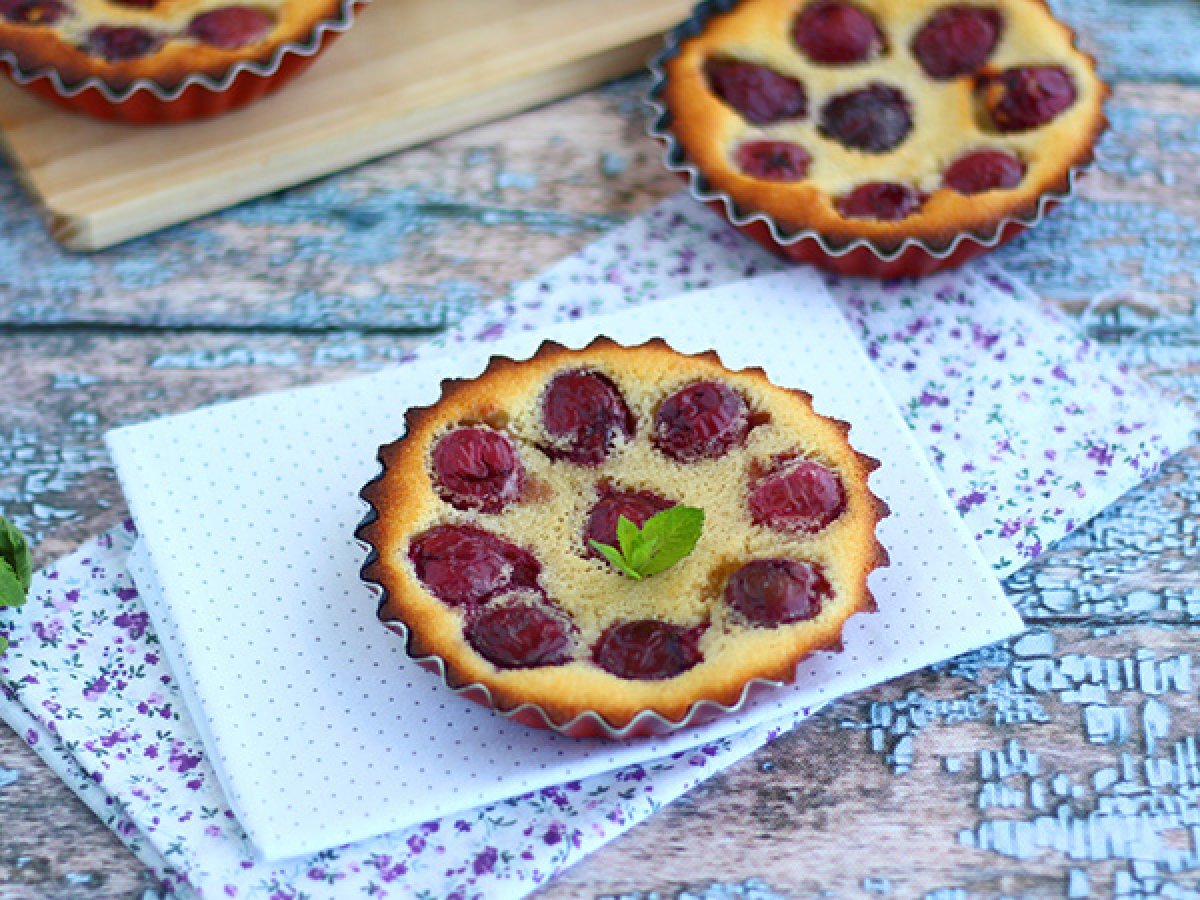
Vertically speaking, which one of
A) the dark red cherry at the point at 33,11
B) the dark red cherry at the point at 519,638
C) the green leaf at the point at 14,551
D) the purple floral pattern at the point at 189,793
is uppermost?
the dark red cherry at the point at 33,11

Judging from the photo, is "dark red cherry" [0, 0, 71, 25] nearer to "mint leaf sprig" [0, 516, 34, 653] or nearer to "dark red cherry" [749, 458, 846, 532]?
"mint leaf sprig" [0, 516, 34, 653]

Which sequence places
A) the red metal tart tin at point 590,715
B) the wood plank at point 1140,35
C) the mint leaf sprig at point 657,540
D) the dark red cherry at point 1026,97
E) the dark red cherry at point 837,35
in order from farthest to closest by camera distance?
the wood plank at point 1140,35 < the dark red cherry at point 837,35 < the dark red cherry at point 1026,97 < the mint leaf sprig at point 657,540 < the red metal tart tin at point 590,715

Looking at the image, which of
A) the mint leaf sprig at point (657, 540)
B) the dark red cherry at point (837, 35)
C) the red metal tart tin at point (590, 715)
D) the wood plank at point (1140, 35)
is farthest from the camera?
the wood plank at point (1140, 35)

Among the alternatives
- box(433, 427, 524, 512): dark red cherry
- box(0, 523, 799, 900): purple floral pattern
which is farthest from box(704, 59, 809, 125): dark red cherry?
box(0, 523, 799, 900): purple floral pattern

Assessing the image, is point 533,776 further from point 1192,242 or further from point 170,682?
point 1192,242

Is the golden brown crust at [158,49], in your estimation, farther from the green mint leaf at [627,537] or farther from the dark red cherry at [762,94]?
the green mint leaf at [627,537]

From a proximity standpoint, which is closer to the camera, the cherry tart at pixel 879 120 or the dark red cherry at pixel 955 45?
the cherry tart at pixel 879 120

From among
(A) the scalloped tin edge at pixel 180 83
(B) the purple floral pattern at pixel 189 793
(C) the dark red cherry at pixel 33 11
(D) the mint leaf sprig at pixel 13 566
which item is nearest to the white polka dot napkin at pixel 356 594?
(B) the purple floral pattern at pixel 189 793

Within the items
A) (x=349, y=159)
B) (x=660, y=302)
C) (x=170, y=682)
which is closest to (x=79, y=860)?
(x=170, y=682)
